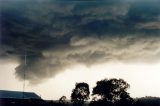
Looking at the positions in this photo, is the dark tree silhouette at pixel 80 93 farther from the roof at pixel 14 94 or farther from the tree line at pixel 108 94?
the roof at pixel 14 94

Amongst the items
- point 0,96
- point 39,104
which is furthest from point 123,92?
point 0,96

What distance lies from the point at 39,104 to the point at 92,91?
21.4 m

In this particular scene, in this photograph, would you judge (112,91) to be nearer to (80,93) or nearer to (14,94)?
(80,93)

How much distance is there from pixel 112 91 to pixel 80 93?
52.6 feet

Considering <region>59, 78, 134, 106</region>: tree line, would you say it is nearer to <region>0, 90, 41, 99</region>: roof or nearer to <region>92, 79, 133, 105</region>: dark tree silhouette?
<region>92, 79, 133, 105</region>: dark tree silhouette

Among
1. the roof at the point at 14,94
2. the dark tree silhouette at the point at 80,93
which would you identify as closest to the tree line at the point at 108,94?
the dark tree silhouette at the point at 80,93

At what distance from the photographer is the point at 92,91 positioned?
5010 inches

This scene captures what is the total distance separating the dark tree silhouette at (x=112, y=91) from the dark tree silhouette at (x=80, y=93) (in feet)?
23.7

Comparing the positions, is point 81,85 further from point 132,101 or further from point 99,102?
point 132,101

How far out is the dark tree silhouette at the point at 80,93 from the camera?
132625mm

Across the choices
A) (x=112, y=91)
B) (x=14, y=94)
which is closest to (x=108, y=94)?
(x=112, y=91)

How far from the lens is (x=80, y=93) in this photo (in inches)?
5246

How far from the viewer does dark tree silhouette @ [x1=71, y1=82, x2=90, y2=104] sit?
132625 millimetres

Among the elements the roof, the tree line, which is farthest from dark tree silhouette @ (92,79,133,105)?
the roof
